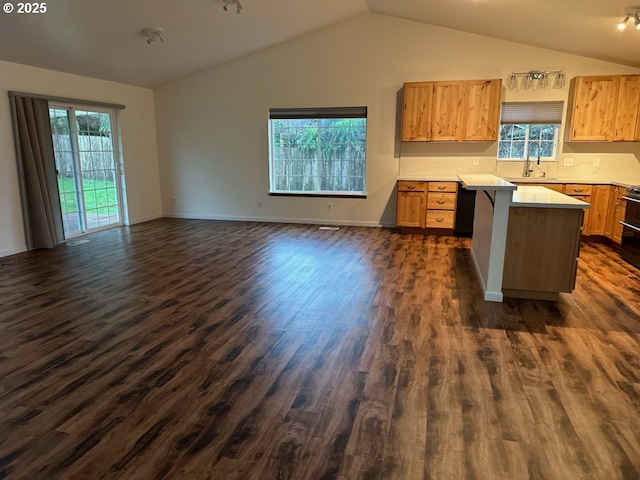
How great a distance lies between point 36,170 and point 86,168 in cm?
112

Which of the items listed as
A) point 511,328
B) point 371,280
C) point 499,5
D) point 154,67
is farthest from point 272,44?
point 511,328

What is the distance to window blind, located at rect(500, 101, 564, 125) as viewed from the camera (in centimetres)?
643

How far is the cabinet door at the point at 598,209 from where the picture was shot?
590cm

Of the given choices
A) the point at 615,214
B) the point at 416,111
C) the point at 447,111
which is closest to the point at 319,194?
the point at 416,111

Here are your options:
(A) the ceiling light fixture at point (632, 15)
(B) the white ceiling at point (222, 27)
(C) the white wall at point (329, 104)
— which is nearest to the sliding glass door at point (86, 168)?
(B) the white ceiling at point (222, 27)

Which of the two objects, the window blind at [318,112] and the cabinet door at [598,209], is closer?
the cabinet door at [598,209]

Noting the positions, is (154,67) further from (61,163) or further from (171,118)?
Result: (61,163)

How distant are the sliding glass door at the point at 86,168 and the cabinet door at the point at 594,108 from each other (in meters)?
7.27

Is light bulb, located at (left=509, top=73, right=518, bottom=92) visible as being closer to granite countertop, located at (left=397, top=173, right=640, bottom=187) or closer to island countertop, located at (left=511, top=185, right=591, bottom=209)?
granite countertop, located at (left=397, top=173, right=640, bottom=187)

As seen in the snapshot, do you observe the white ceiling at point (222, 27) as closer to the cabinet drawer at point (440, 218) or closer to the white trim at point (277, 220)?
the white trim at point (277, 220)

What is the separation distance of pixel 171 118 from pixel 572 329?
24.1ft

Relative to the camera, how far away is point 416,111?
6543 millimetres

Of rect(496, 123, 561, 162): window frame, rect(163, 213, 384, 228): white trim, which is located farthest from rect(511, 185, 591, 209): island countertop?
rect(163, 213, 384, 228): white trim

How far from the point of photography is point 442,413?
→ 2.16 meters
